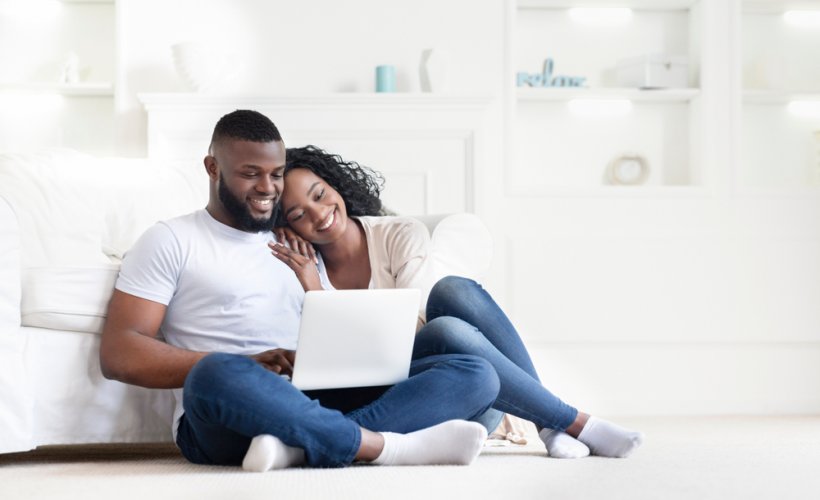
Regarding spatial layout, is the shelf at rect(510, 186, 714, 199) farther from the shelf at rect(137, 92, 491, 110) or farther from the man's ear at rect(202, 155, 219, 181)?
the man's ear at rect(202, 155, 219, 181)

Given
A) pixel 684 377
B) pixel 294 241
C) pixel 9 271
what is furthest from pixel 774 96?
pixel 9 271

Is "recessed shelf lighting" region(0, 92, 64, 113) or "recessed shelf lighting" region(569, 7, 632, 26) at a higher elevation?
"recessed shelf lighting" region(569, 7, 632, 26)

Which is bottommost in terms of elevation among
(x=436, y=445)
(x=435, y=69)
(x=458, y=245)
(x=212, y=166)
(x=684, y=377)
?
(x=684, y=377)

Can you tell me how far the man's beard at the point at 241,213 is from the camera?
2.33 m

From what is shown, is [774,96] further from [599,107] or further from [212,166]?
[212,166]

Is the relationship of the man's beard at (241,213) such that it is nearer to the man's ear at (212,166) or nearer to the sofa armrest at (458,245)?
the man's ear at (212,166)

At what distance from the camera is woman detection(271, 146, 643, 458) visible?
2.34 meters

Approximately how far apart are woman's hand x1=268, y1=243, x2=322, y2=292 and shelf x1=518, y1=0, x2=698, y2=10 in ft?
7.83

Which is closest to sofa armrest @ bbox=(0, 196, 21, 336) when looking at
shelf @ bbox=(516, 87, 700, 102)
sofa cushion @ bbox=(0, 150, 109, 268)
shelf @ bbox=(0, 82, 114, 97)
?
sofa cushion @ bbox=(0, 150, 109, 268)

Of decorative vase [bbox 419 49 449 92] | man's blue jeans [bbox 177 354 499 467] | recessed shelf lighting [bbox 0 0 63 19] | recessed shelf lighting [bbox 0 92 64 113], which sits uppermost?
recessed shelf lighting [bbox 0 0 63 19]

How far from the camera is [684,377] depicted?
427 cm

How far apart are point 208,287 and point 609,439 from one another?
922 mm

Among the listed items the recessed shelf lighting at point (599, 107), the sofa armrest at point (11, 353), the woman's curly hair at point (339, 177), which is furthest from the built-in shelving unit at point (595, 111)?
the sofa armrest at point (11, 353)

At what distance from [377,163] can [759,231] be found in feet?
5.07
